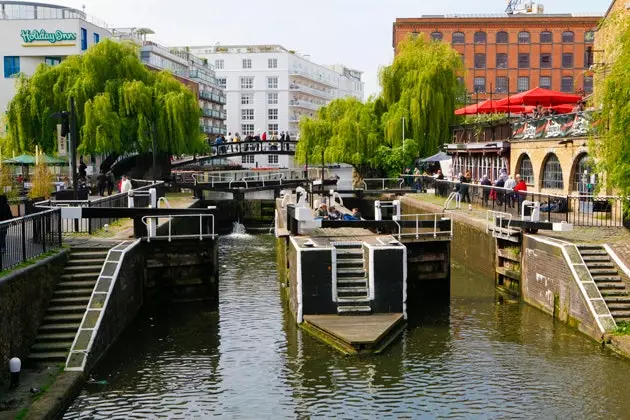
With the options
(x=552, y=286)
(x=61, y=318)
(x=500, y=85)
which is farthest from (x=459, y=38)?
(x=61, y=318)

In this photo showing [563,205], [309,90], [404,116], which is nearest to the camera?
[563,205]

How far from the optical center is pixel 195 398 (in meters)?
15.6

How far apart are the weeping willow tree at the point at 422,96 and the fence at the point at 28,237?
120ft

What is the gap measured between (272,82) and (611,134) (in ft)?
326

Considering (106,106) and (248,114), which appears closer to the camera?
(106,106)

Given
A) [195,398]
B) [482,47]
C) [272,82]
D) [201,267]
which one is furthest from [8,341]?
[272,82]

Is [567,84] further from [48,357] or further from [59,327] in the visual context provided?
[48,357]

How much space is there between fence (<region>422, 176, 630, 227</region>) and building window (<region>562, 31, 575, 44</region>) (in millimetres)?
50088

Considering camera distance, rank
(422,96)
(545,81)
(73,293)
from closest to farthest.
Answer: (73,293) < (422,96) < (545,81)

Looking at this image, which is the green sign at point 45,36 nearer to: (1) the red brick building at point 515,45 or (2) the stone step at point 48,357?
(1) the red brick building at point 515,45

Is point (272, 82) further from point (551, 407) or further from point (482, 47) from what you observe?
point (551, 407)

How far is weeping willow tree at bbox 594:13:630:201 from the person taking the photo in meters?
19.5

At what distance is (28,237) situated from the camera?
764 inches

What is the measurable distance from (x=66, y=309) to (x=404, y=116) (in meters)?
39.3
